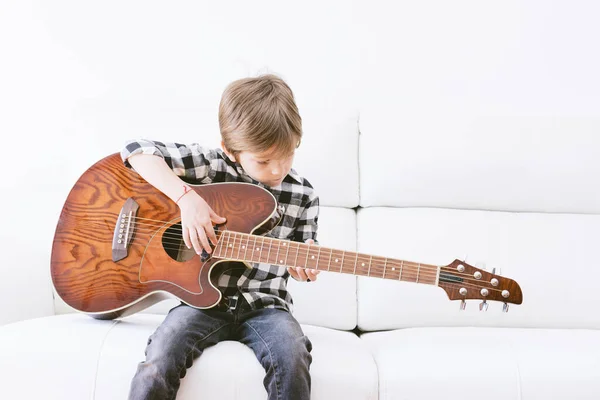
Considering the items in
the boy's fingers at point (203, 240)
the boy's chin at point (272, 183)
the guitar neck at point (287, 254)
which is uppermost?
the boy's chin at point (272, 183)

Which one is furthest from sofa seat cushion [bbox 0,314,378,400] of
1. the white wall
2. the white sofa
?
the white wall

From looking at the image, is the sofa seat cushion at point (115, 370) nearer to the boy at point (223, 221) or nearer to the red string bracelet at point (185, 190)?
the boy at point (223, 221)

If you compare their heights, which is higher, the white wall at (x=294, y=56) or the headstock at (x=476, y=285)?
the white wall at (x=294, y=56)

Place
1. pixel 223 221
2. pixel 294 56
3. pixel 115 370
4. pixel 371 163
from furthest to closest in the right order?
pixel 294 56
pixel 371 163
pixel 223 221
pixel 115 370

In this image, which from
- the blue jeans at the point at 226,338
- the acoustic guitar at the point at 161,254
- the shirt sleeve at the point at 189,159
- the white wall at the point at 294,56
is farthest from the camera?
the white wall at the point at 294,56

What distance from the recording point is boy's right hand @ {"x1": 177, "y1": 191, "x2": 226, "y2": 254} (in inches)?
53.6

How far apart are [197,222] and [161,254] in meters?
0.12

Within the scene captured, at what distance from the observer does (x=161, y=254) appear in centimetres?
140

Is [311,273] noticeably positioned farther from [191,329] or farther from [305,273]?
[191,329]

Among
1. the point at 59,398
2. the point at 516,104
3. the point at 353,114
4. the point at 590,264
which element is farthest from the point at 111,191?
the point at 516,104

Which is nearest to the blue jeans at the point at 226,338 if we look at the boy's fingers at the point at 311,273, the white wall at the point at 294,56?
the boy's fingers at the point at 311,273

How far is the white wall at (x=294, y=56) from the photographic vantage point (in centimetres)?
222

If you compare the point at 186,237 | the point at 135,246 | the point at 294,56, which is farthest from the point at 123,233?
the point at 294,56

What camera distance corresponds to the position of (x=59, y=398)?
1286 mm
